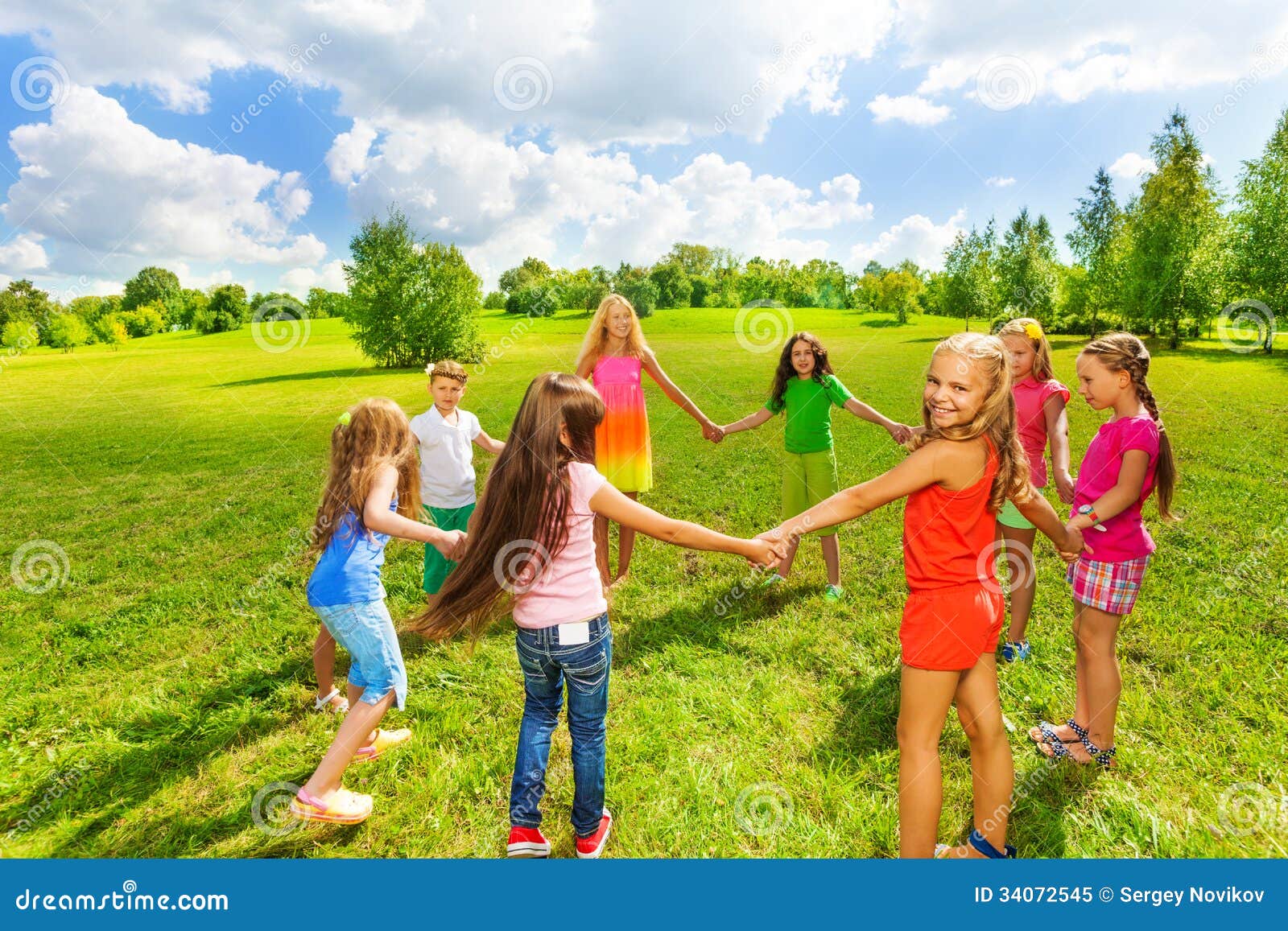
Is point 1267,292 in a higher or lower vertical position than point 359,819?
higher

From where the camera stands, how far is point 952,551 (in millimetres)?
2430

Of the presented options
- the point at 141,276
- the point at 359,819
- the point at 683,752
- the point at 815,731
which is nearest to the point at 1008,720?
the point at 815,731

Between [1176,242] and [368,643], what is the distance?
4233cm

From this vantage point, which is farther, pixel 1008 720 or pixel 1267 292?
→ pixel 1267 292

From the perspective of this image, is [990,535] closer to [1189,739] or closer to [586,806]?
[586,806]

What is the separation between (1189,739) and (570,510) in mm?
3904

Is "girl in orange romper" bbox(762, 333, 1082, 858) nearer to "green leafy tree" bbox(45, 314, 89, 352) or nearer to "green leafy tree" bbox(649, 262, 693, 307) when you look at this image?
"green leafy tree" bbox(649, 262, 693, 307)

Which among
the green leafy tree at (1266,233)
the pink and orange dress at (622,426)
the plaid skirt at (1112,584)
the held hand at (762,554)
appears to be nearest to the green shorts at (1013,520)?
the plaid skirt at (1112,584)

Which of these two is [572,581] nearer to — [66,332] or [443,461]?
[443,461]

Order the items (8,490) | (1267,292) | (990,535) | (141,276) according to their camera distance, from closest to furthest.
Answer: (990,535) < (8,490) < (1267,292) < (141,276)

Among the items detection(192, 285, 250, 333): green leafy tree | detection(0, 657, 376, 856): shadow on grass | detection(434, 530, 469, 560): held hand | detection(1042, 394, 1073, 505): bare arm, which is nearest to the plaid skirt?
detection(1042, 394, 1073, 505): bare arm

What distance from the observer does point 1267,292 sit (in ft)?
90.0

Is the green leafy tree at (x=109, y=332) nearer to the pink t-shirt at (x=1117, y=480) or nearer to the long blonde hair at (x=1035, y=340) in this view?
the long blonde hair at (x=1035, y=340)

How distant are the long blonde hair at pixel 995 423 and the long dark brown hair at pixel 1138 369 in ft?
3.68
